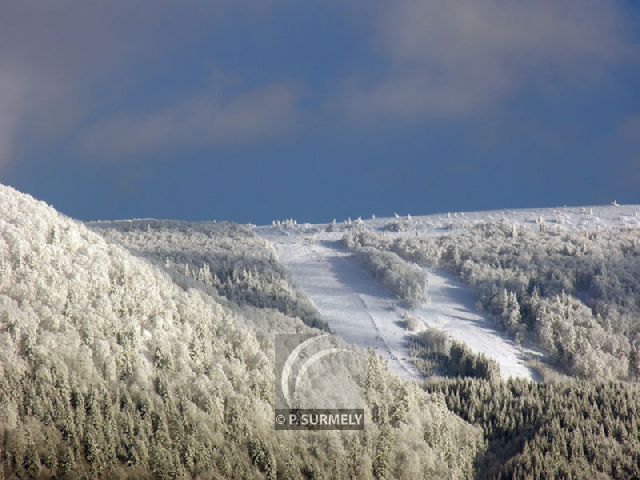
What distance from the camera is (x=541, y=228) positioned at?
81625 millimetres

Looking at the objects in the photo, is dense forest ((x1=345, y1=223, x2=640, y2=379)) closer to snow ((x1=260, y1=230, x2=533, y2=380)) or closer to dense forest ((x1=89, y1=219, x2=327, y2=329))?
snow ((x1=260, y1=230, x2=533, y2=380))

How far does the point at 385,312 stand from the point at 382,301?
2.79 metres

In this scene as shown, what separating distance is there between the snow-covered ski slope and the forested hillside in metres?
11.4

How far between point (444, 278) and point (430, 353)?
19232 mm

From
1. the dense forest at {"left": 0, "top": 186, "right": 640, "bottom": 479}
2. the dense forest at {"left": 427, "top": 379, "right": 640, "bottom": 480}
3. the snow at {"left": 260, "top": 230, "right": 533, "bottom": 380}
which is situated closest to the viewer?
the dense forest at {"left": 0, "top": 186, "right": 640, "bottom": 479}

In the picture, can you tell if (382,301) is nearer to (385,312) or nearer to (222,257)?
(385,312)

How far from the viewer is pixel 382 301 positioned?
173 ft

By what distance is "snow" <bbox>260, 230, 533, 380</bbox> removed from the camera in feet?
143

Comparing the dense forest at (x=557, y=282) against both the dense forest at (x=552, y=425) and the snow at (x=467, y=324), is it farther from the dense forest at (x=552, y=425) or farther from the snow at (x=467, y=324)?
the dense forest at (x=552, y=425)

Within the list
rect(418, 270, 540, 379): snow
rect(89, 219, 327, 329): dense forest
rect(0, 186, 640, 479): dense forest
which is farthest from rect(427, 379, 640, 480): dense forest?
rect(89, 219, 327, 329): dense forest

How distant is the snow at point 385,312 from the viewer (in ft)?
143

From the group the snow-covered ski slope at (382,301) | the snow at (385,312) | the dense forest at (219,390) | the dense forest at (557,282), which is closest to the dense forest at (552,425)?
the dense forest at (219,390)

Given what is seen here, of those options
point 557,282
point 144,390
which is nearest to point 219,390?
point 144,390

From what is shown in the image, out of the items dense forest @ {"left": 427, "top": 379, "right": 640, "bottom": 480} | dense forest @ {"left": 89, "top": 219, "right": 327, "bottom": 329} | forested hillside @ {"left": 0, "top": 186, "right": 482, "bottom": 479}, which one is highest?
dense forest @ {"left": 89, "top": 219, "right": 327, "bottom": 329}
